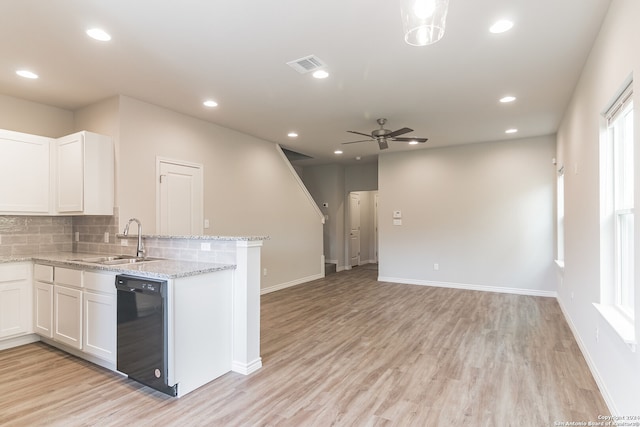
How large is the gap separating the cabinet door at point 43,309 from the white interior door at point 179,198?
4.31 feet

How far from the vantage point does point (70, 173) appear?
3.92m

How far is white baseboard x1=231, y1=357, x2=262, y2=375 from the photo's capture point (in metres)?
2.89

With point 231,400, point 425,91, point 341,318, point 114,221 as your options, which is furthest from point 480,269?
point 114,221

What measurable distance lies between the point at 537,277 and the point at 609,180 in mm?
4043

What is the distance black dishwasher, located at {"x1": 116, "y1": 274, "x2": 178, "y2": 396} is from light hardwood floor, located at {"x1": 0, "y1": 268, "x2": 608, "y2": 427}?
0.14m

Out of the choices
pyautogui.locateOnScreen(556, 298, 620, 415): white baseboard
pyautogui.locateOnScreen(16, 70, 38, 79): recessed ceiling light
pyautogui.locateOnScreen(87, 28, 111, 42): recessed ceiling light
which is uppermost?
pyautogui.locateOnScreen(16, 70, 38, 79): recessed ceiling light

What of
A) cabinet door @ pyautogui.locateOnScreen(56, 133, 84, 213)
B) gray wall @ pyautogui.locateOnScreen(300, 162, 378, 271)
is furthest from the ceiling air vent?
gray wall @ pyautogui.locateOnScreen(300, 162, 378, 271)

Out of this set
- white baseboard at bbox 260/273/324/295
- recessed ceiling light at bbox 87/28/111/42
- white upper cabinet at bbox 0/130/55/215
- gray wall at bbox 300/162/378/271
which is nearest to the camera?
recessed ceiling light at bbox 87/28/111/42

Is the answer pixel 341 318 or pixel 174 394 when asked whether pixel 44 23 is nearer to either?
pixel 174 394

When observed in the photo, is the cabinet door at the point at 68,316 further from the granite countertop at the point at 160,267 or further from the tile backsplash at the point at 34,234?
the tile backsplash at the point at 34,234

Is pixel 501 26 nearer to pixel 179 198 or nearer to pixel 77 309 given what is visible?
pixel 179 198

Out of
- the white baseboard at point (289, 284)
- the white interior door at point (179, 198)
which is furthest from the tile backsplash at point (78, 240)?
the white baseboard at point (289, 284)

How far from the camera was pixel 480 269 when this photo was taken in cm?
641

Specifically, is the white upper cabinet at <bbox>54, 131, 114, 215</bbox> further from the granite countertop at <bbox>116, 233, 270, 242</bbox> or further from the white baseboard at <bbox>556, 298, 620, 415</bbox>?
the white baseboard at <bbox>556, 298, 620, 415</bbox>
